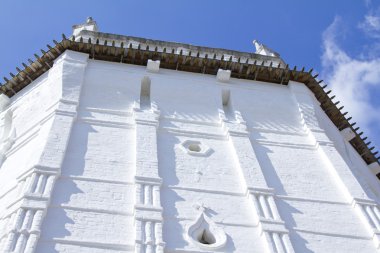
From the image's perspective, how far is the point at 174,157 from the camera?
1252cm

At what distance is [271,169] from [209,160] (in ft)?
4.58

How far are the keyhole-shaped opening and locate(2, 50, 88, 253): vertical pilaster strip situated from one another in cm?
274

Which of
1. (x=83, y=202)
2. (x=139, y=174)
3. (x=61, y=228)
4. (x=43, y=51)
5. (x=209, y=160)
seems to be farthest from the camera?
(x=43, y=51)

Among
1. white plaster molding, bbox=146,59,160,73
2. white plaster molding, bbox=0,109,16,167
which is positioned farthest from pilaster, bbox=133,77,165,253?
white plaster molding, bbox=0,109,16,167

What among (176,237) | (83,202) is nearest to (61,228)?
(83,202)

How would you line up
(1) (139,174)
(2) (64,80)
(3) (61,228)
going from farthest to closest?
(2) (64,80) < (1) (139,174) < (3) (61,228)

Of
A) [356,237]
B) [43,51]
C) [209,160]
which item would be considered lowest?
[356,237]

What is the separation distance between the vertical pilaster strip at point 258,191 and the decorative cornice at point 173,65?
2.42 meters

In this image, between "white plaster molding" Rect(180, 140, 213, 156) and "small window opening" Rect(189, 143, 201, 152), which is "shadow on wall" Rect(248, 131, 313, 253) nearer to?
"white plaster molding" Rect(180, 140, 213, 156)

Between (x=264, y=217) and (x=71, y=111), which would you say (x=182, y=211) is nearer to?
(x=264, y=217)

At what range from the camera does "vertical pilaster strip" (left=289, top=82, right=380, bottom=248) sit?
449 inches

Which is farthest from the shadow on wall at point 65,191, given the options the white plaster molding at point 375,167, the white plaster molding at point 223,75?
the white plaster molding at point 375,167

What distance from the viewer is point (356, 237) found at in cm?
1082

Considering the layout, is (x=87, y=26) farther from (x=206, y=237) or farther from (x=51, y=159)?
(x=206, y=237)
